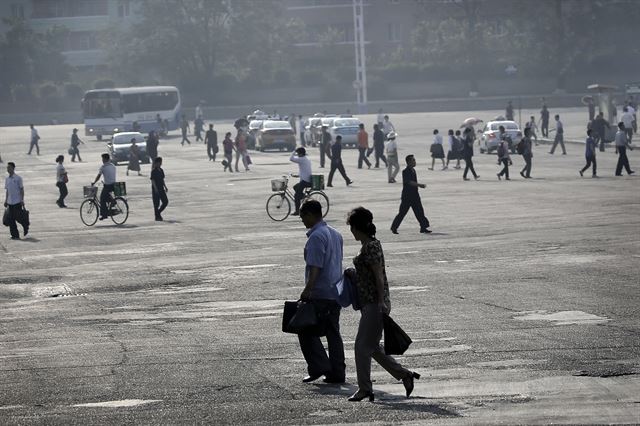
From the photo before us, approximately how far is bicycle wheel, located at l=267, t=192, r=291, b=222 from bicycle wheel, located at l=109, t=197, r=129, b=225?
4066 millimetres

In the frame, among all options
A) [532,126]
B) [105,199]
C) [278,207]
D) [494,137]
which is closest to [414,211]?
[278,207]

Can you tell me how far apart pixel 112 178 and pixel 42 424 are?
2328cm

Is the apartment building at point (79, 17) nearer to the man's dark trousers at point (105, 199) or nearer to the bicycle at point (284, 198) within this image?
the man's dark trousers at point (105, 199)

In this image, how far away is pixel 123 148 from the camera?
62.1 metres

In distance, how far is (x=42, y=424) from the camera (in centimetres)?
1043

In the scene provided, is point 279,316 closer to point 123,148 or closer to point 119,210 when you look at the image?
point 119,210

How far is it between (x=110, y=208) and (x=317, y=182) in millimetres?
5652

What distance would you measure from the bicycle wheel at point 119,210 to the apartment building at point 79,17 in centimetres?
11284

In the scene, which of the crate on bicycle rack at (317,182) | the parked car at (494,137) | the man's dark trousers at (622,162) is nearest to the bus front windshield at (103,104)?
the parked car at (494,137)

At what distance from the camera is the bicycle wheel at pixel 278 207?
31.1 metres

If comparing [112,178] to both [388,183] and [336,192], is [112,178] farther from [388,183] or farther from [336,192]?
[388,183]

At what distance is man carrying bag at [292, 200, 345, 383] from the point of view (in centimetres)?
1158

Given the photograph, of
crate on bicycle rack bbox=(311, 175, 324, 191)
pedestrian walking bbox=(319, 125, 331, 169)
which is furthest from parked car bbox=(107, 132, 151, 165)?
crate on bicycle rack bbox=(311, 175, 324, 191)

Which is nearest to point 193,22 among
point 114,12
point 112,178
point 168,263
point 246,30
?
point 246,30
